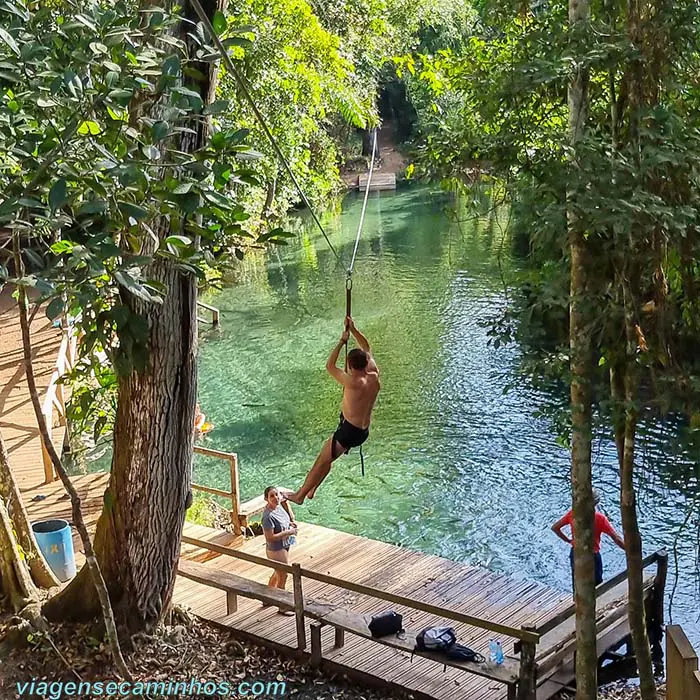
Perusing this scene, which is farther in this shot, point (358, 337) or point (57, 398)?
point (57, 398)

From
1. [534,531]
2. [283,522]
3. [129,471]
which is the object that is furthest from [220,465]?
[129,471]

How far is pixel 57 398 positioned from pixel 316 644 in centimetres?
573

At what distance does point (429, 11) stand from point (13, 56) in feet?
50.8

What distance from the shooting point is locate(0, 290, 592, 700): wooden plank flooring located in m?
5.71

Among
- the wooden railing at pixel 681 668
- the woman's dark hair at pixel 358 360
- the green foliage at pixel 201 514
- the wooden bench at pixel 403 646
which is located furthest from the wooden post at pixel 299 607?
the green foliage at pixel 201 514

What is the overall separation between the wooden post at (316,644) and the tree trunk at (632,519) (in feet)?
6.64

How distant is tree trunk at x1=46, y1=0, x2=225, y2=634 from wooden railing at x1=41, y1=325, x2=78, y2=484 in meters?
2.73

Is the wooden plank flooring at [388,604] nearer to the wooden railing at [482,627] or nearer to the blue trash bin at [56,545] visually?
the wooden railing at [482,627]

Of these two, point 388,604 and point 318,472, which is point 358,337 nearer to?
point 318,472

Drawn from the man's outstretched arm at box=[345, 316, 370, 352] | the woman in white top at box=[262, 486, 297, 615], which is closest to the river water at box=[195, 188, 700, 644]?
the man's outstretched arm at box=[345, 316, 370, 352]

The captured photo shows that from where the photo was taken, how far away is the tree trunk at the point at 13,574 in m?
5.40

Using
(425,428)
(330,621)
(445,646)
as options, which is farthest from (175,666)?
(425,428)

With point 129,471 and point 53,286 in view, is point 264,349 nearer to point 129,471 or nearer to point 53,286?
point 129,471

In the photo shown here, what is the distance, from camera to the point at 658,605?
23.8 ft
